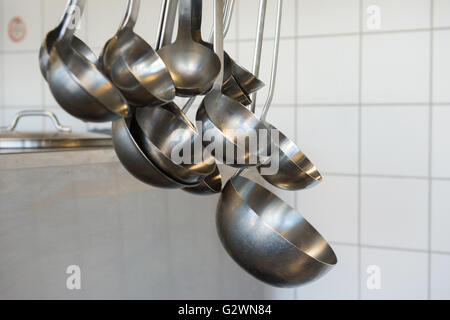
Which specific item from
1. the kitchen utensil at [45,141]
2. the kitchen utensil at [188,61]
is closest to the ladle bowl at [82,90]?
the kitchen utensil at [188,61]

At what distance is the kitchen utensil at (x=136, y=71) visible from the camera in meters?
0.37

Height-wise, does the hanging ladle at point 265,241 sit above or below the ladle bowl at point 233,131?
below

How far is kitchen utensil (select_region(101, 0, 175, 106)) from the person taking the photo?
0.37 metres

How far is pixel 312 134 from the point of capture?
3.82 feet

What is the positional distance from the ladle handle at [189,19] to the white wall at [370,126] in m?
0.68

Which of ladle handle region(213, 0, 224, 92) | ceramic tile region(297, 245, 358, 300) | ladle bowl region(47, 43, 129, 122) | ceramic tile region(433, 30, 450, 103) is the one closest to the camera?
ladle bowl region(47, 43, 129, 122)

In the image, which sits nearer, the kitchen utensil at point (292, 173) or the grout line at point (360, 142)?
the kitchen utensil at point (292, 173)

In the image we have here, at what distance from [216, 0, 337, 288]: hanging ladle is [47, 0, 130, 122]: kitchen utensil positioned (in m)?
0.14

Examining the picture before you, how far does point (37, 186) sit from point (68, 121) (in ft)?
2.50

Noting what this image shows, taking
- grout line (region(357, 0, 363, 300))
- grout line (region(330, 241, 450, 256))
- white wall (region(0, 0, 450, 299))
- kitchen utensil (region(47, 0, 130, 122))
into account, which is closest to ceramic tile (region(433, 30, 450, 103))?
white wall (region(0, 0, 450, 299))

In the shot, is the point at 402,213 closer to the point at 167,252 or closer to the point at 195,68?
the point at 167,252

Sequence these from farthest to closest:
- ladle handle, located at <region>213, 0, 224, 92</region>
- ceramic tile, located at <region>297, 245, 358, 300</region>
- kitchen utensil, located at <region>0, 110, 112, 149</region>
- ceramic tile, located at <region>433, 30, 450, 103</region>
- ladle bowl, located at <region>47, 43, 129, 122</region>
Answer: ceramic tile, located at <region>297, 245, 358, 300</region>, ceramic tile, located at <region>433, 30, 450, 103</region>, kitchen utensil, located at <region>0, 110, 112, 149</region>, ladle handle, located at <region>213, 0, 224, 92</region>, ladle bowl, located at <region>47, 43, 129, 122</region>

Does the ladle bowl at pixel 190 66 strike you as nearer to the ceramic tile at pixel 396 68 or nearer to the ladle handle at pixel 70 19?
the ladle handle at pixel 70 19

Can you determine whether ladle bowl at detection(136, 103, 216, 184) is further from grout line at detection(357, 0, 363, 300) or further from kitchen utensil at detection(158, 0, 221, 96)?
grout line at detection(357, 0, 363, 300)
